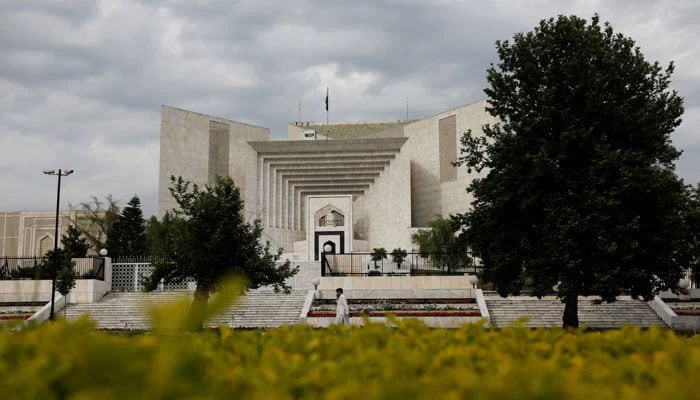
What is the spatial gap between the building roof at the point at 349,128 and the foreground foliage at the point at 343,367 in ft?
209

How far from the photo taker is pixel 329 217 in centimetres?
4844

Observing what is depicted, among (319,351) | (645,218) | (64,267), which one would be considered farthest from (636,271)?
(64,267)

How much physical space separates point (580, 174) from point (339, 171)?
37971mm

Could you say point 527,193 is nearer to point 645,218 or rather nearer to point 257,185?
point 645,218

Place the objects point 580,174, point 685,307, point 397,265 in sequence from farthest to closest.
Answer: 1. point 397,265
2. point 685,307
3. point 580,174

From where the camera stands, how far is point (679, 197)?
680 inches

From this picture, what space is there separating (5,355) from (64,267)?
84.5ft

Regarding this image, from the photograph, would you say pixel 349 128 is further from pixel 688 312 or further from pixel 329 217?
pixel 688 312

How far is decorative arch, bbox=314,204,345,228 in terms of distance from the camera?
48.2 metres

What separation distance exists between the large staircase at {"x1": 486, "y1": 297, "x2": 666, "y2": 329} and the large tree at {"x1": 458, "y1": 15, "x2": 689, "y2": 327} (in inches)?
219

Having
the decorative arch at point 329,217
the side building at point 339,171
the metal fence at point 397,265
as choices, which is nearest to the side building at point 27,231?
the side building at point 339,171

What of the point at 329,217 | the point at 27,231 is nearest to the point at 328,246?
the point at 329,217

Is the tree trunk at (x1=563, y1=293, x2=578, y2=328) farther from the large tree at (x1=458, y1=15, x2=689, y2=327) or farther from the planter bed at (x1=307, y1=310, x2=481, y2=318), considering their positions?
the planter bed at (x1=307, y1=310, x2=481, y2=318)

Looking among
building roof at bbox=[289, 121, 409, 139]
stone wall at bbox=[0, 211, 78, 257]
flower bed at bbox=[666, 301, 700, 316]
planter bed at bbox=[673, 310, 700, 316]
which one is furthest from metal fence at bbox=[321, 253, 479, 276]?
stone wall at bbox=[0, 211, 78, 257]
